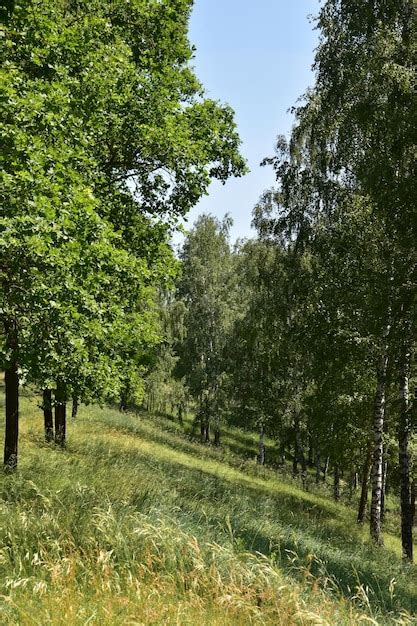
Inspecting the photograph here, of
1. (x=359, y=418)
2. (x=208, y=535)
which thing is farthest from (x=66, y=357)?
(x=359, y=418)

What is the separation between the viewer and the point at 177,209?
11188 millimetres

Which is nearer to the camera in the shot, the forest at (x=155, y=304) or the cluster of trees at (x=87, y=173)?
the forest at (x=155, y=304)

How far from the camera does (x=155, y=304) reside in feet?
33.8

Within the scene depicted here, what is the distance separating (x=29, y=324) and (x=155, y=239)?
4.45 metres

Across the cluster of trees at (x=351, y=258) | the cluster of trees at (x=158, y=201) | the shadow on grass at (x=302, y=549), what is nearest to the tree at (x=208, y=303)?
the cluster of trees at (x=351, y=258)

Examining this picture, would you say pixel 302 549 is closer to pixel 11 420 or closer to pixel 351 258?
pixel 11 420

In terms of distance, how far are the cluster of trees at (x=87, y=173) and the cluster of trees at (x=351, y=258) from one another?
350cm

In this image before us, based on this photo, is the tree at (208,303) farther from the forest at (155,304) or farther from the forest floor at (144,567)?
the forest floor at (144,567)

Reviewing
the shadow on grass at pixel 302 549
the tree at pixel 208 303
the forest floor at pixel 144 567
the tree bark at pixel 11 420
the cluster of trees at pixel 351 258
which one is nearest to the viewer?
the forest floor at pixel 144 567

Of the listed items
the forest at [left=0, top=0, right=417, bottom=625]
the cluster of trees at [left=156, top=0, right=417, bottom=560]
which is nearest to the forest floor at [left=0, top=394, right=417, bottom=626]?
the forest at [left=0, top=0, right=417, bottom=625]

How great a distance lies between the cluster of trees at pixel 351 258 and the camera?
9.40 metres

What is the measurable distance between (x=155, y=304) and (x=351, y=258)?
7097 millimetres

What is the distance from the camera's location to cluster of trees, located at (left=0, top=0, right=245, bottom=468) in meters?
5.94

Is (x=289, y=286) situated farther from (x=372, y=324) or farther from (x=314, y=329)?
(x=372, y=324)
